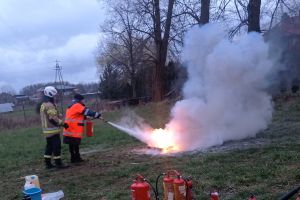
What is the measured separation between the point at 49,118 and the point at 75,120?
0.71 metres

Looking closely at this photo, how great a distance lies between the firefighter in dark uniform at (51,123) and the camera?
35.8ft

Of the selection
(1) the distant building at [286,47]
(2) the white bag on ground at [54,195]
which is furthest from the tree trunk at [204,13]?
(2) the white bag on ground at [54,195]

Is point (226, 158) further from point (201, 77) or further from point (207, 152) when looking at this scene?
point (201, 77)

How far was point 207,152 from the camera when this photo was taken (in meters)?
10.6

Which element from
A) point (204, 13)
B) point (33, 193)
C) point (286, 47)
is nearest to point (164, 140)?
point (286, 47)

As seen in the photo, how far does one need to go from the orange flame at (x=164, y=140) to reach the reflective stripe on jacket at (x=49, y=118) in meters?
2.99

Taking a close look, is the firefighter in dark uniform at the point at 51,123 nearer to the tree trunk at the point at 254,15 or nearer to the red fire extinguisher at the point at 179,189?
the red fire extinguisher at the point at 179,189

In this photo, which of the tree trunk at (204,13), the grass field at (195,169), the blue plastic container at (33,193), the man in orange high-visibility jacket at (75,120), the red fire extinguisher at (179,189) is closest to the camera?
the red fire extinguisher at (179,189)

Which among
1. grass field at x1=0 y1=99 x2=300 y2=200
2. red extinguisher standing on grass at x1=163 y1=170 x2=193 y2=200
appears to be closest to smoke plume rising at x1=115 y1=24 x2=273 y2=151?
grass field at x1=0 y1=99 x2=300 y2=200

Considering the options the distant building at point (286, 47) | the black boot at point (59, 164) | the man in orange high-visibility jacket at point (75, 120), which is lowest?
the black boot at point (59, 164)

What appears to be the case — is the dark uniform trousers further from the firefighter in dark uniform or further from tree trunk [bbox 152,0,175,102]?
tree trunk [bbox 152,0,175,102]

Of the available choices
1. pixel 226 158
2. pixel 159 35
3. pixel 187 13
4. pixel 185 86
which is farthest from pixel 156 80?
pixel 226 158

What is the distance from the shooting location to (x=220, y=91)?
465 inches

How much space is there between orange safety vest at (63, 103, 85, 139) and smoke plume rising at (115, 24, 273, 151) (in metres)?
2.66
